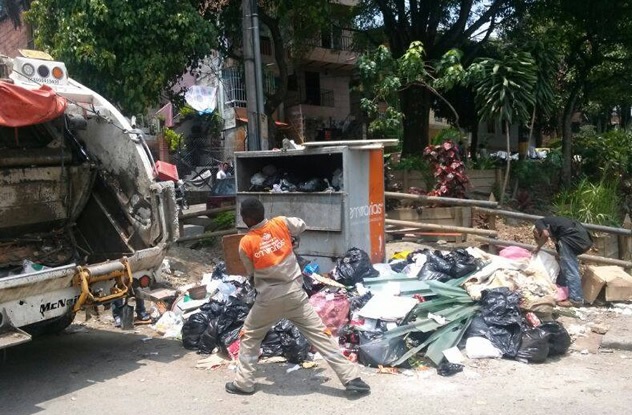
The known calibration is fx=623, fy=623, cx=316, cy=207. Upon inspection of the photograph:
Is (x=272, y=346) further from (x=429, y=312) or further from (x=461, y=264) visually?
(x=461, y=264)

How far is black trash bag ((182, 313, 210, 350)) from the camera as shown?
5598 mm

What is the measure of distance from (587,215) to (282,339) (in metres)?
7.02

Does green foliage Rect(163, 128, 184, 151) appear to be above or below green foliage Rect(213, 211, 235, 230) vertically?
above

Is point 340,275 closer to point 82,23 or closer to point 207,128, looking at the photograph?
point 82,23

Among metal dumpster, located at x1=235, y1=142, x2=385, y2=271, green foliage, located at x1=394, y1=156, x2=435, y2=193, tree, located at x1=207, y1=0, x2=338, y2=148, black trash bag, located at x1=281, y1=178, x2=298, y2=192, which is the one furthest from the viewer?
tree, located at x1=207, y1=0, x2=338, y2=148

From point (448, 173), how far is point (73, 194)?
618 cm

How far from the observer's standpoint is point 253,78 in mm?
8953

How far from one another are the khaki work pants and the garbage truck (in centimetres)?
125

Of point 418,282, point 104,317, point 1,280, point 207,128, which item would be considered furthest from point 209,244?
point 207,128

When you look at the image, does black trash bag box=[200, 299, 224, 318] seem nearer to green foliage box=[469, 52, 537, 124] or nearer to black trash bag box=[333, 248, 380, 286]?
black trash bag box=[333, 248, 380, 286]

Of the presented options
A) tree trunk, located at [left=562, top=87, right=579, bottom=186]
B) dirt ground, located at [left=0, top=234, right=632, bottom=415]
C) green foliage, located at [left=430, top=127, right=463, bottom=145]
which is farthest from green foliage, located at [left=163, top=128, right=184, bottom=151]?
dirt ground, located at [left=0, top=234, right=632, bottom=415]

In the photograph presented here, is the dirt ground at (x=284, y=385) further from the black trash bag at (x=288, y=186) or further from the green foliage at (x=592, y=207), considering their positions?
the green foliage at (x=592, y=207)

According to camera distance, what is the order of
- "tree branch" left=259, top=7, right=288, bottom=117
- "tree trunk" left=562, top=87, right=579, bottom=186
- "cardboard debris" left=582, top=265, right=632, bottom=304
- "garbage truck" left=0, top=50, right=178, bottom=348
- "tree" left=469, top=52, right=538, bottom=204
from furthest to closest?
"tree trunk" left=562, top=87, right=579, bottom=186, "tree branch" left=259, top=7, right=288, bottom=117, "tree" left=469, top=52, right=538, bottom=204, "cardboard debris" left=582, top=265, right=632, bottom=304, "garbage truck" left=0, top=50, right=178, bottom=348

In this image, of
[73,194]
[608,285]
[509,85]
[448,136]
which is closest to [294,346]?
[73,194]
